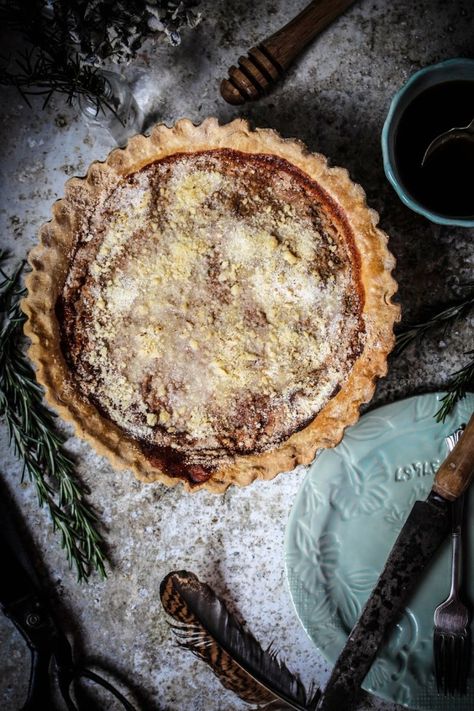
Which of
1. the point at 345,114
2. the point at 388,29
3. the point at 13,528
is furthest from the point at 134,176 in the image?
the point at 13,528

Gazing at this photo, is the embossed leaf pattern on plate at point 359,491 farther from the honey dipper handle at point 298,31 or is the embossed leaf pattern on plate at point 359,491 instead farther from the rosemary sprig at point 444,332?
the honey dipper handle at point 298,31

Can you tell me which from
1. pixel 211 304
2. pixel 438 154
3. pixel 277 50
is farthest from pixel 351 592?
pixel 277 50

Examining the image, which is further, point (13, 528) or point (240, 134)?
point (13, 528)

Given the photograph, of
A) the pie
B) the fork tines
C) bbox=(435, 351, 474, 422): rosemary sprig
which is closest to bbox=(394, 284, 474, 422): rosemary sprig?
bbox=(435, 351, 474, 422): rosemary sprig

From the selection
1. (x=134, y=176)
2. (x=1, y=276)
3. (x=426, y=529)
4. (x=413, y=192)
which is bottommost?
(x=1, y=276)

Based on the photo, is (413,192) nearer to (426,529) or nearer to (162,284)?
(162,284)

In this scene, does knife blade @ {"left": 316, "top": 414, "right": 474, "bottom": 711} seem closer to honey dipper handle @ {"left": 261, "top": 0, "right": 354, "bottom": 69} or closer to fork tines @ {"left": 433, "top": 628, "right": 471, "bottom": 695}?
fork tines @ {"left": 433, "top": 628, "right": 471, "bottom": 695}
